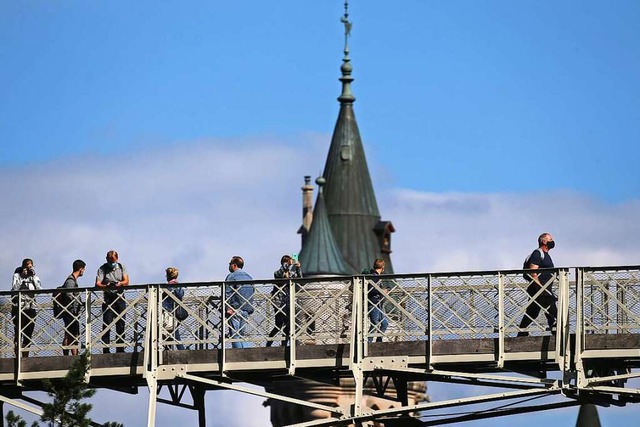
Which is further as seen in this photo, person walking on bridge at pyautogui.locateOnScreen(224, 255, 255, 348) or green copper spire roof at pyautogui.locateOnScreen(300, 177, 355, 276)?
green copper spire roof at pyautogui.locateOnScreen(300, 177, 355, 276)

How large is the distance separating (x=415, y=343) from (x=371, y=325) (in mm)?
719

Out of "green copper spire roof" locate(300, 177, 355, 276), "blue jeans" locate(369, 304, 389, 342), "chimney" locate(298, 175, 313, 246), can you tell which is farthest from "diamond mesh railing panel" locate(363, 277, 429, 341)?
"chimney" locate(298, 175, 313, 246)

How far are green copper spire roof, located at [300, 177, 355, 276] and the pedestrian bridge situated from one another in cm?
9034

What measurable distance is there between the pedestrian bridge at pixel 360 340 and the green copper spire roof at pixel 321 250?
296 ft

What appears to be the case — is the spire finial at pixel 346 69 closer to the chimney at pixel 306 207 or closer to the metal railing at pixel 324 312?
the chimney at pixel 306 207

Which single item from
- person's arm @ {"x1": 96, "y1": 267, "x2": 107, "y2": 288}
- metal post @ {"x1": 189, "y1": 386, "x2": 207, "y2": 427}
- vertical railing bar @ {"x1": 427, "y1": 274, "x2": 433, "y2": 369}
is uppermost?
person's arm @ {"x1": 96, "y1": 267, "x2": 107, "y2": 288}

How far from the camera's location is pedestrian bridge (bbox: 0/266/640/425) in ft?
108

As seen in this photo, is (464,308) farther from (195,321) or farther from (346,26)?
(346,26)

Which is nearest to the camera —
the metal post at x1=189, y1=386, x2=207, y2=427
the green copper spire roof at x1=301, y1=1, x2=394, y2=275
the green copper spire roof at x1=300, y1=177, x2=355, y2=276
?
the metal post at x1=189, y1=386, x2=207, y2=427

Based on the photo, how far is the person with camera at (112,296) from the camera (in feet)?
113

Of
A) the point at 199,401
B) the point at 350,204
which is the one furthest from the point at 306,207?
the point at 199,401

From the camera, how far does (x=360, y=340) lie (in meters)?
33.6

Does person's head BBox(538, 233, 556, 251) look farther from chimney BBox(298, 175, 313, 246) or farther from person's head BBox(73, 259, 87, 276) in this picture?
chimney BBox(298, 175, 313, 246)

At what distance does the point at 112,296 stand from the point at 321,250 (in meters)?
94.7
